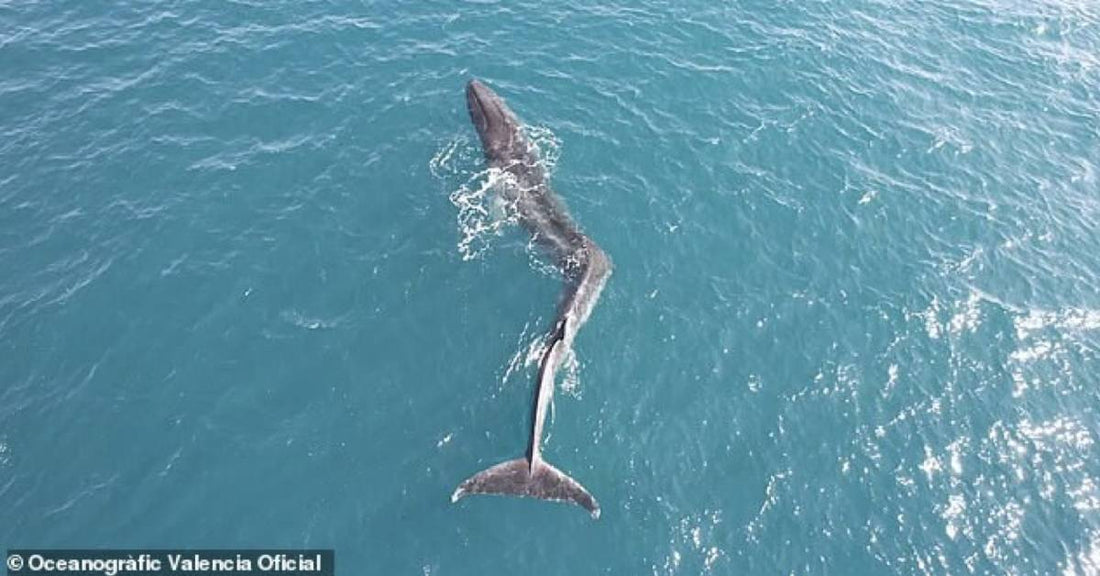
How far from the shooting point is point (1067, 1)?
57125 mm

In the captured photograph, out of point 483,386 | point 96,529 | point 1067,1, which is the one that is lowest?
point 96,529

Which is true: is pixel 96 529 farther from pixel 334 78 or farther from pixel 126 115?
pixel 334 78

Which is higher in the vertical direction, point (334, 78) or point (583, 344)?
point (334, 78)

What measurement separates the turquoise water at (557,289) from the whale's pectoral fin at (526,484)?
2.97 ft

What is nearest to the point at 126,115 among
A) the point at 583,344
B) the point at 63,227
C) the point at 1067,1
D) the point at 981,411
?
the point at 63,227

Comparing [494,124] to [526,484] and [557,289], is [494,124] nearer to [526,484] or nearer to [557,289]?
[557,289]

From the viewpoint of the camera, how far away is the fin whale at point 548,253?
2842cm

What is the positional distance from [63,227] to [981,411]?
151 feet
